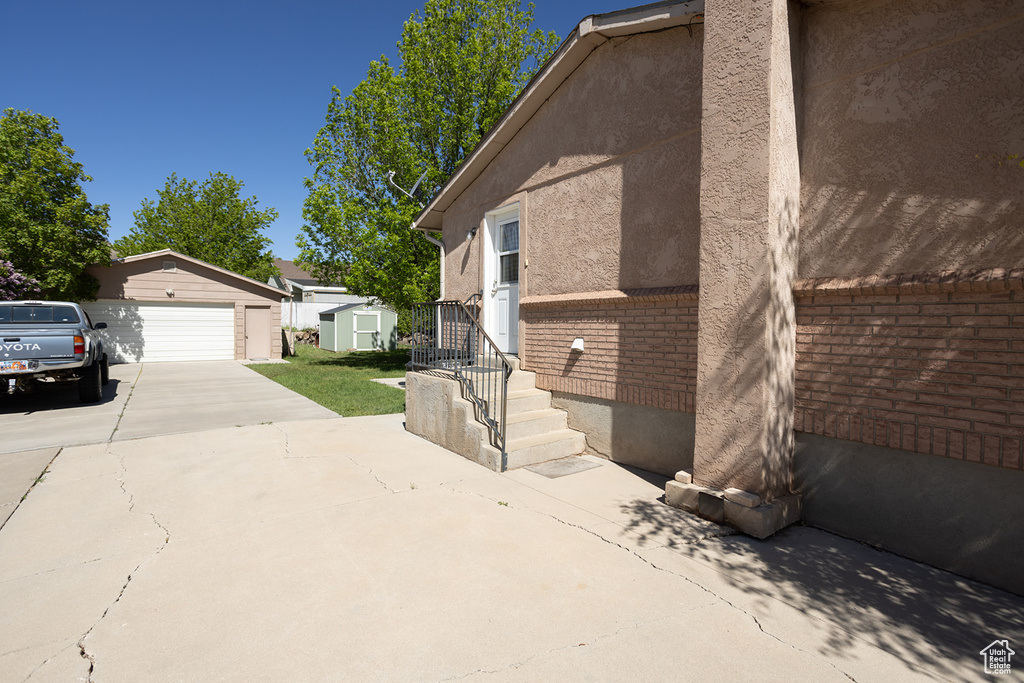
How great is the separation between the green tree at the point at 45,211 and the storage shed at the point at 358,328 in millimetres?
10479

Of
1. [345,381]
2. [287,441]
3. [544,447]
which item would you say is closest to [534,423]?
[544,447]

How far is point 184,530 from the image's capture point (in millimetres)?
3877

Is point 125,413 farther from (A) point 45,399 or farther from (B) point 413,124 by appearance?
(B) point 413,124

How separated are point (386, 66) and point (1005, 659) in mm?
18586

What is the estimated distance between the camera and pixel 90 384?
913 cm

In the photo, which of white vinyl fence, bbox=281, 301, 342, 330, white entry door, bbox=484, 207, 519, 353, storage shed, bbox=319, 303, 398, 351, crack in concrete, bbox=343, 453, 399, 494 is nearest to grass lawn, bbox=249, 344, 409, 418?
white entry door, bbox=484, 207, 519, 353

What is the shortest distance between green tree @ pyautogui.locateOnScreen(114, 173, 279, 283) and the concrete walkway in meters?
31.0

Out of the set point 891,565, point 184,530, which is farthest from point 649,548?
point 184,530

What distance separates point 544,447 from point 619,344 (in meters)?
1.40

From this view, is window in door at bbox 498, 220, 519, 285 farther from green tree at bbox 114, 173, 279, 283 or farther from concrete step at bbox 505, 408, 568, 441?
green tree at bbox 114, 173, 279, 283

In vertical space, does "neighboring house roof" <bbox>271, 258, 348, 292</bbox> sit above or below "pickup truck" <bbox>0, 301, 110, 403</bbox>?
above

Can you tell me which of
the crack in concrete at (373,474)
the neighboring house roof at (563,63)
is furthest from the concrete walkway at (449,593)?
the neighboring house roof at (563,63)

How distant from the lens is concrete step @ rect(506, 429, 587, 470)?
217 inches

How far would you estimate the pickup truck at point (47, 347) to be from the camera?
7898mm
